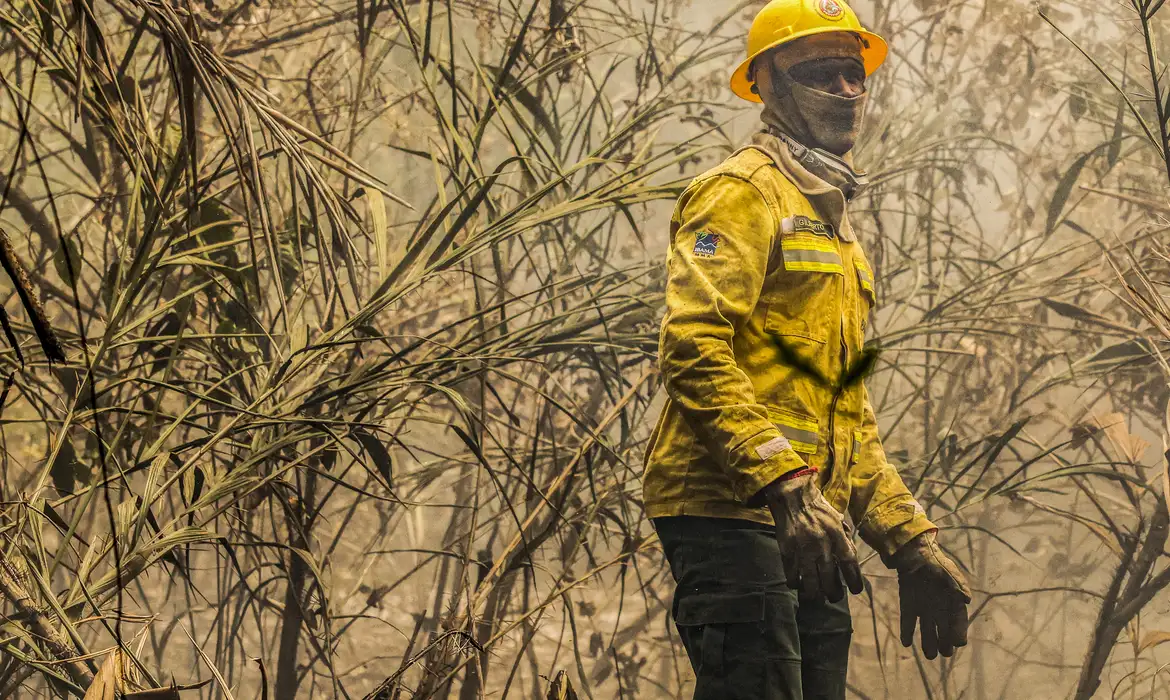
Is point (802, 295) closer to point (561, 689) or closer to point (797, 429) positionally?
point (797, 429)

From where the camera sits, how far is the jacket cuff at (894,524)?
1.86 meters

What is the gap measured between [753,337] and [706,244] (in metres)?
0.17

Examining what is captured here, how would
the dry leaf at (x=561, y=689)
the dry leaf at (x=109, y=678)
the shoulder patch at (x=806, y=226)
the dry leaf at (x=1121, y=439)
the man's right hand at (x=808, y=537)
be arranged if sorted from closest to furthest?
the dry leaf at (x=109, y=678)
the man's right hand at (x=808, y=537)
the dry leaf at (x=561, y=689)
the shoulder patch at (x=806, y=226)
the dry leaf at (x=1121, y=439)

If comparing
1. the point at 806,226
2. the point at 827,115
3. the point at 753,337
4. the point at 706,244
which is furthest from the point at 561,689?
the point at 827,115

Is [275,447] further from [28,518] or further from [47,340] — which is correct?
[47,340]

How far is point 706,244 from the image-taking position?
1651mm

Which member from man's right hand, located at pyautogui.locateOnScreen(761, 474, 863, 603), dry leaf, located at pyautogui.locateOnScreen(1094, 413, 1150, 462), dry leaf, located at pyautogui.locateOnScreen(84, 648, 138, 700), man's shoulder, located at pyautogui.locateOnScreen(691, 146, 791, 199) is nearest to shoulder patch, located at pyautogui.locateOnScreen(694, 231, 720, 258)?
man's shoulder, located at pyautogui.locateOnScreen(691, 146, 791, 199)

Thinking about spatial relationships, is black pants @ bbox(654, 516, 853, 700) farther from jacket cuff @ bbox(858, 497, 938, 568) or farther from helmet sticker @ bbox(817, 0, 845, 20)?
helmet sticker @ bbox(817, 0, 845, 20)

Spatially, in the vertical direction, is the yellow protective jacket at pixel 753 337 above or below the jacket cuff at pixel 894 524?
above

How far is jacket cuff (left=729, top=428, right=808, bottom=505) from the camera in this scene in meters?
1.46

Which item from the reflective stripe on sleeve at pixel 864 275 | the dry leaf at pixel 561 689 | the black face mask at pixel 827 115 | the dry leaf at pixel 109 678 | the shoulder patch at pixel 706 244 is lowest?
the dry leaf at pixel 109 678

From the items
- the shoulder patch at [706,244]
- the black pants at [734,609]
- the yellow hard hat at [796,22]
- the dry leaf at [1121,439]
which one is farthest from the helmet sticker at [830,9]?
the dry leaf at [1121,439]

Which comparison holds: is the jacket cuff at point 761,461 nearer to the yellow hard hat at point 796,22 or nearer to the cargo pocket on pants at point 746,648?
the cargo pocket on pants at point 746,648

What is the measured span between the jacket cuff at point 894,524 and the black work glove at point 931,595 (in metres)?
0.01
